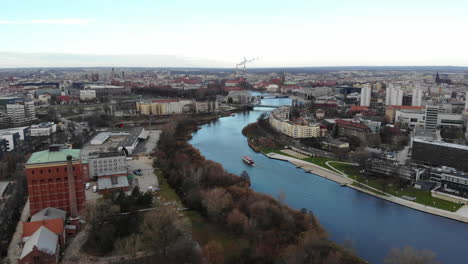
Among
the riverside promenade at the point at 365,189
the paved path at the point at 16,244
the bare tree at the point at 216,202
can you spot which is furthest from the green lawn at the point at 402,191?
the paved path at the point at 16,244

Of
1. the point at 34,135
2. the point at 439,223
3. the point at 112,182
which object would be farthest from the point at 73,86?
the point at 439,223

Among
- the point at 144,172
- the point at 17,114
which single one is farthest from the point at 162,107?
the point at 144,172

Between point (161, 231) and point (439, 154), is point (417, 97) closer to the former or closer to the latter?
point (439, 154)

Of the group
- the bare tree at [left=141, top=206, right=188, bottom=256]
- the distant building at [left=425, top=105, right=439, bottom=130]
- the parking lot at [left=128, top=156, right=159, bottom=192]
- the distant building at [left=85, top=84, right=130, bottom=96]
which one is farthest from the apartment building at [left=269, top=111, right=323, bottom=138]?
the distant building at [left=85, top=84, right=130, bottom=96]

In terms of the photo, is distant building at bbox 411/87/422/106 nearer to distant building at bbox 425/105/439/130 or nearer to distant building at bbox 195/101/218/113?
distant building at bbox 425/105/439/130

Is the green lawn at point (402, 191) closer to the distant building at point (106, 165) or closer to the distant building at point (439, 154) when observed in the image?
the distant building at point (439, 154)

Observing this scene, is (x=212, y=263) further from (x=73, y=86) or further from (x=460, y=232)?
(x=73, y=86)
